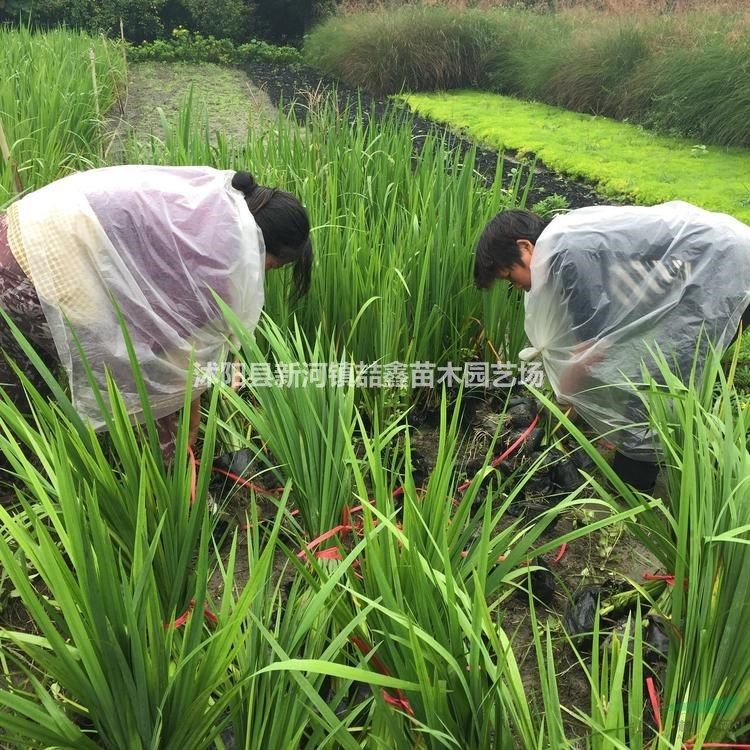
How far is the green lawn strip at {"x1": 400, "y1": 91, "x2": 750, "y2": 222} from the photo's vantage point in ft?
14.4

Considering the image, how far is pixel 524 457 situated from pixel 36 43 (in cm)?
633

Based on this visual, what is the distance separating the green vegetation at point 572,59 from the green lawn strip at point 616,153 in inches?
10.3

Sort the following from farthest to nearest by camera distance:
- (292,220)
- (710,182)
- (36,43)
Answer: (36,43)
(710,182)
(292,220)

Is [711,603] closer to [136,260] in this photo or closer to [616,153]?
[136,260]

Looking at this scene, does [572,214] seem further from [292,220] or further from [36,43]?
[36,43]

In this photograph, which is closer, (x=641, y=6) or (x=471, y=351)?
(x=471, y=351)

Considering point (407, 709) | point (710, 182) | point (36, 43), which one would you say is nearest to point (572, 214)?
point (407, 709)

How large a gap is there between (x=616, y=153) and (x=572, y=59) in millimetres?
2811

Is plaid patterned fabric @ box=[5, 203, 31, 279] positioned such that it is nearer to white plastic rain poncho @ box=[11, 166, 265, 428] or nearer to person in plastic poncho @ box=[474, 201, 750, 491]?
white plastic rain poncho @ box=[11, 166, 265, 428]

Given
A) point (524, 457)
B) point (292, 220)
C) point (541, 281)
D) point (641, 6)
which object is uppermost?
point (641, 6)

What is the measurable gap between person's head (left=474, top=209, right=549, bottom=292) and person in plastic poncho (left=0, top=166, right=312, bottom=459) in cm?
55

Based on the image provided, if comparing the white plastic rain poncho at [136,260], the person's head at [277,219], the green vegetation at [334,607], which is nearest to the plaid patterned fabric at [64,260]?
the white plastic rain poncho at [136,260]

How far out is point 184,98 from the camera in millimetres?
6047

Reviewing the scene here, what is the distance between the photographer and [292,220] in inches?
67.4
